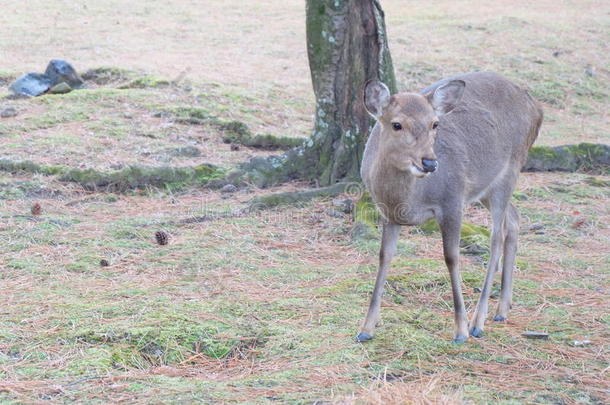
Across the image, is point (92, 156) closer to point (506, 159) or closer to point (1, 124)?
point (1, 124)

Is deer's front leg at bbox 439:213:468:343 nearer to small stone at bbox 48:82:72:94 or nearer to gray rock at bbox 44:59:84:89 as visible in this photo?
small stone at bbox 48:82:72:94

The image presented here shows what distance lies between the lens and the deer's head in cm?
479

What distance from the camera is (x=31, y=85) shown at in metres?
11.8

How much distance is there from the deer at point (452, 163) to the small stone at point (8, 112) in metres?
6.58

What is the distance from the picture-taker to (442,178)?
5.23 metres

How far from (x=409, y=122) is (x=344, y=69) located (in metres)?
3.38

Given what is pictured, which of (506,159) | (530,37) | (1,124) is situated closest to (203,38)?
(530,37)

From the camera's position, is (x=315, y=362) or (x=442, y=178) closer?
(x=315, y=362)

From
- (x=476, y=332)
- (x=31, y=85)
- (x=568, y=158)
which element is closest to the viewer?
(x=476, y=332)

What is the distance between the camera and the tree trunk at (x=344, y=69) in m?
8.01

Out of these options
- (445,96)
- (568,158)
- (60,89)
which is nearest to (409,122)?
(445,96)

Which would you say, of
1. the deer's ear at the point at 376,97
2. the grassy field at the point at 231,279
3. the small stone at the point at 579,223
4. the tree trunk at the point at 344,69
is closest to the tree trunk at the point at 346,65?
the tree trunk at the point at 344,69

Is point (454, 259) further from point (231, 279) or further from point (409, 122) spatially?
point (231, 279)

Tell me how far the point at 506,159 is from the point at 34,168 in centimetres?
506
